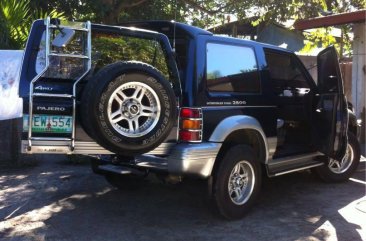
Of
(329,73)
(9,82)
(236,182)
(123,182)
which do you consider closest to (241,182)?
(236,182)

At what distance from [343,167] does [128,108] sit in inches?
153

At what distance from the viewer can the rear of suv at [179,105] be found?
13.9ft

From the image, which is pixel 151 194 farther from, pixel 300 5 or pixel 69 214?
pixel 300 5

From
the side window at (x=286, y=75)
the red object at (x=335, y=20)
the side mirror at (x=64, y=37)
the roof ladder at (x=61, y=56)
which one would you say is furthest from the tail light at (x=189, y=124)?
the red object at (x=335, y=20)

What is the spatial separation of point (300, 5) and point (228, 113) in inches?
229

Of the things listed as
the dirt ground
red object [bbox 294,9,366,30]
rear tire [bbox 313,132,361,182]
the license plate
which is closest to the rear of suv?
the license plate

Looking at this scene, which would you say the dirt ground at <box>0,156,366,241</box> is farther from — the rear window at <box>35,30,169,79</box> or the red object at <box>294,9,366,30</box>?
the red object at <box>294,9,366,30</box>

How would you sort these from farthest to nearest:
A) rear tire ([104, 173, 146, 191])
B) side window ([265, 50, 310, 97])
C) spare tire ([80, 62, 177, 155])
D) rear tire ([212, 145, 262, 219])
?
rear tire ([104, 173, 146, 191]), side window ([265, 50, 310, 97]), rear tire ([212, 145, 262, 219]), spare tire ([80, 62, 177, 155])

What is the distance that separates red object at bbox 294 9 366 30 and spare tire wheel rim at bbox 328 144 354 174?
2.82 meters

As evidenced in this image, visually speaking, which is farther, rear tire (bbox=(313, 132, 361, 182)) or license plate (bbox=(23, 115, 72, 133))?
rear tire (bbox=(313, 132, 361, 182))

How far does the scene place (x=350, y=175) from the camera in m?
6.91

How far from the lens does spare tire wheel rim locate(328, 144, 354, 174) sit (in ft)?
22.2

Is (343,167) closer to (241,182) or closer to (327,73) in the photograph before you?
(327,73)

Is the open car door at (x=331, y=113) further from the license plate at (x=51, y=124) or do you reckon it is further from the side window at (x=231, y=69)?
the license plate at (x=51, y=124)
